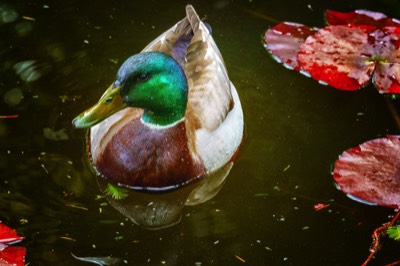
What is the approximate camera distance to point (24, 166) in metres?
5.03

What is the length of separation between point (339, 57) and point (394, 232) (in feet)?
5.32

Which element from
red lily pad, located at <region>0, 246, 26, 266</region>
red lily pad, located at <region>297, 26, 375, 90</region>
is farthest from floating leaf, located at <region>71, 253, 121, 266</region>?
red lily pad, located at <region>297, 26, 375, 90</region>

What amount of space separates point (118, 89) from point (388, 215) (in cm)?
186

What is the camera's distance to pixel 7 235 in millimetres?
4480

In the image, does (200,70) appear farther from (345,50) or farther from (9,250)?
(9,250)

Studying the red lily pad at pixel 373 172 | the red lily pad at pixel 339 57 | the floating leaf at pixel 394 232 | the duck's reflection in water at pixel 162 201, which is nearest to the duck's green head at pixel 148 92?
the duck's reflection in water at pixel 162 201

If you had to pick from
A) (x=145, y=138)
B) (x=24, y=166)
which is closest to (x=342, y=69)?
(x=145, y=138)

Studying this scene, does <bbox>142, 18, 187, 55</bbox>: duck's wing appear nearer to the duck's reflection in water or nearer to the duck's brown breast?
the duck's brown breast

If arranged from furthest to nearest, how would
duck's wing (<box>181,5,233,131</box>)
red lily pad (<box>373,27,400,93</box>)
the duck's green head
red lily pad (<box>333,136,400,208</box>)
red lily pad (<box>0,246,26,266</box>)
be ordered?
red lily pad (<box>373,27,400,93</box>)
duck's wing (<box>181,5,233,131</box>)
red lily pad (<box>333,136,400,208</box>)
the duck's green head
red lily pad (<box>0,246,26,266</box>)

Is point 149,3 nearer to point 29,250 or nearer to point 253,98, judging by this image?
point 253,98

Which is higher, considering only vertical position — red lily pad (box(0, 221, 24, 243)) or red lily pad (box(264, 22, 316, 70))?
red lily pad (box(264, 22, 316, 70))

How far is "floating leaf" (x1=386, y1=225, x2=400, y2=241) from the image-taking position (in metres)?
4.72

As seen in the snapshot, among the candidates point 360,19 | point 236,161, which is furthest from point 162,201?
point 360,19

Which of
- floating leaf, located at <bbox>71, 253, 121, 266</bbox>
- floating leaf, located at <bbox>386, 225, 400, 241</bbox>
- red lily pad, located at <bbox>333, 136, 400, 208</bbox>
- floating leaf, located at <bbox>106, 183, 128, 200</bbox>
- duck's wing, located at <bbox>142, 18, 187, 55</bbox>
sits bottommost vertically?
floating leaf, located at <bbox>106, 183, 128, 200</bbox>
